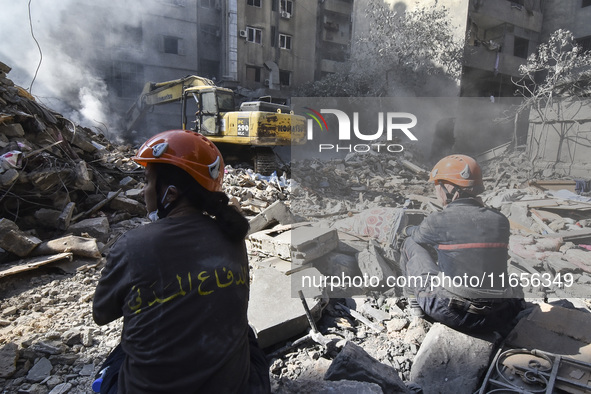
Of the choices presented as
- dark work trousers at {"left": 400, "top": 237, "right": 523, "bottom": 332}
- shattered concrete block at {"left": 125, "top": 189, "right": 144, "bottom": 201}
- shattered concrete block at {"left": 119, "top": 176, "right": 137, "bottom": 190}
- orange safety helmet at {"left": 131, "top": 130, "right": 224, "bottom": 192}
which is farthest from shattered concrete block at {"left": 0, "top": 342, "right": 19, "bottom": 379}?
shattered concrete block at {"left": 119, "top": 176, "right": 137, "bottom": 190}

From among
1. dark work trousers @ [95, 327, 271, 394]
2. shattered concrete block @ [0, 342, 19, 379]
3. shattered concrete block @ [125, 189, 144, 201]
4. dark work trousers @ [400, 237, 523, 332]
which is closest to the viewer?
dark work trousers @ [95, 327, 271, 394]

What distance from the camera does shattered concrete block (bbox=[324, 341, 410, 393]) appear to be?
2184 mm

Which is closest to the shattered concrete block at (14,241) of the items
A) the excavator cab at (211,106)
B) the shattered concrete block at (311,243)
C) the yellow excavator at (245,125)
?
the shattered concrete block at (311,243)

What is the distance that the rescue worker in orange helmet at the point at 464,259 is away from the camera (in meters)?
2.86

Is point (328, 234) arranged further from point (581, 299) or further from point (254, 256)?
point (581, 299)

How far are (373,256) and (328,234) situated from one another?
1.82 ft

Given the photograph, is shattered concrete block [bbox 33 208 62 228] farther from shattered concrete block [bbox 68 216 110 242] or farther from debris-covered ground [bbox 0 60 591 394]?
shattered concrete block [bbox 68 216 110 242]

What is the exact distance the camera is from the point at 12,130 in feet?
19.0

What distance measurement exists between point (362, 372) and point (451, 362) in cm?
93

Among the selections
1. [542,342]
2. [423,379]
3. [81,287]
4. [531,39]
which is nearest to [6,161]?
[81,287]

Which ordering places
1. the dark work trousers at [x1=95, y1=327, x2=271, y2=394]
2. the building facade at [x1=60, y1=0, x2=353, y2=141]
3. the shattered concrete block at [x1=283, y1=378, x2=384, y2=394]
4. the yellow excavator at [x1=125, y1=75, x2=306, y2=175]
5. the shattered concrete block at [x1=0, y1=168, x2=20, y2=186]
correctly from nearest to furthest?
the dark work trousers at [x1=95, y1=327, x2=271, y2=394]
the shattered concrete block at [x1=283, y1=378, x2=384, y2=394]
the shattered concrete block at [x1=0, y1=168, x2=20, y2=186]
the yellow excavator at [x1=125, y1=75, x2=306, y2=175]
the building facade at [x1=60, y1=0, x2=353, y2=141]

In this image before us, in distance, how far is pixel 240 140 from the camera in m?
9.91

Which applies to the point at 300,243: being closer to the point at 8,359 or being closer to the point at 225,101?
the point at 8,359

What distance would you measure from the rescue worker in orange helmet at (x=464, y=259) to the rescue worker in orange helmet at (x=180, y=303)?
1947mm
